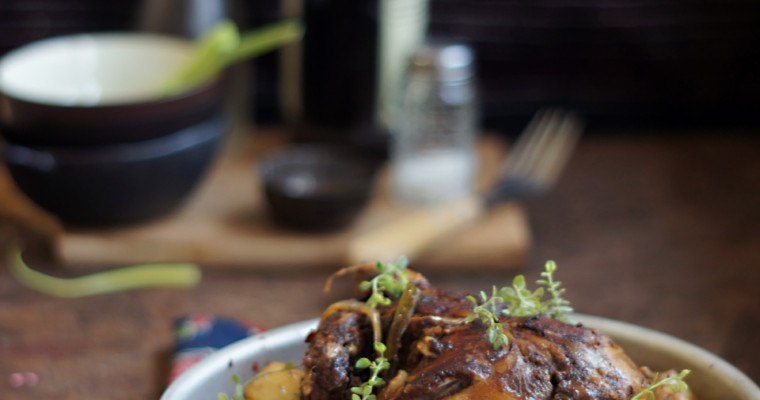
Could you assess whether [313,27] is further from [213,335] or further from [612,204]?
[213,335]

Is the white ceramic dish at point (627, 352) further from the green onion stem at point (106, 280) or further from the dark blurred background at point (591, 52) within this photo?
the dark blurred background at point (591, 52)

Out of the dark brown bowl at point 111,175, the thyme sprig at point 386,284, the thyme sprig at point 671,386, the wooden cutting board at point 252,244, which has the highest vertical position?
the thyme sprig at point 386,284

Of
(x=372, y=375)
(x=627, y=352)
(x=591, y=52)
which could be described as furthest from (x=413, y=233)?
(x=591, y=52)

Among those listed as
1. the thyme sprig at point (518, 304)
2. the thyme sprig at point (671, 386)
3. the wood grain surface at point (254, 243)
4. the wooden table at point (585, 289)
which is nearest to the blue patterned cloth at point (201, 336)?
the wooden table at point (585, 289)

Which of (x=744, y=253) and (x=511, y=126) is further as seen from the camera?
(x=511, y=126)

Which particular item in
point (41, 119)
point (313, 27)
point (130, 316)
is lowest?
point (130, 316)

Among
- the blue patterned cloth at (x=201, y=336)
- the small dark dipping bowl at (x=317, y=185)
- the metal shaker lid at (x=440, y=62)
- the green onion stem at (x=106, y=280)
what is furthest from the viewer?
the metal shaker lid at (x=440, y=62)

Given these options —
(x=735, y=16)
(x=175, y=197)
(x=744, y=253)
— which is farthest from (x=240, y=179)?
(x=735, y=16)

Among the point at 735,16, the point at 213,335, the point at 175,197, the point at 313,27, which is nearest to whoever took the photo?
the point at 213,335
